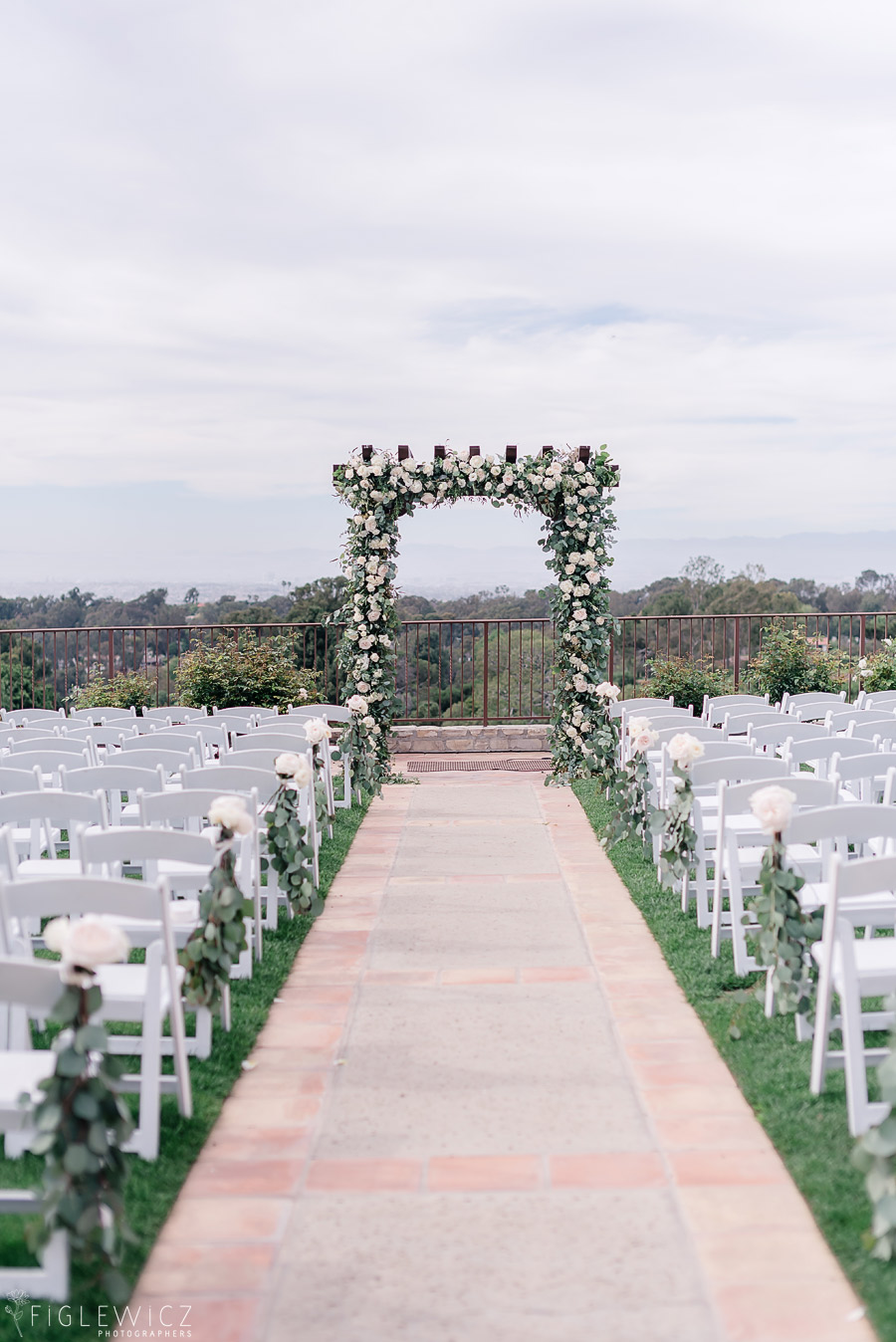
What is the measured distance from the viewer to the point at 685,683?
11.2 metres

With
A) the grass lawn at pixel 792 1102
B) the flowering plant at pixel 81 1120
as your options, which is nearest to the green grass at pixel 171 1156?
the flowering plant at pixel 81 1120

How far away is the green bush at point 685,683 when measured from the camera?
1120 centimetres

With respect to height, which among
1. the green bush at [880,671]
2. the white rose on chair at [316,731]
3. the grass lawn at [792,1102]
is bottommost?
the grass lawn at [792,1102]

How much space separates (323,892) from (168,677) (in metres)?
6.18

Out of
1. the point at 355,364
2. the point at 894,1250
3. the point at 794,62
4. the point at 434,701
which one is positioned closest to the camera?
the point at 894,1250

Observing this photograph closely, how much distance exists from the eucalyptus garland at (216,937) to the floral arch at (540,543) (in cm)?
572

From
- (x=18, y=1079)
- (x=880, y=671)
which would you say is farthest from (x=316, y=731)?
(x=880, y=671)

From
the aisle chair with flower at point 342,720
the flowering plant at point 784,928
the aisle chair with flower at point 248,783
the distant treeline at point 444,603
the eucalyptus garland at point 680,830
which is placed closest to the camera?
the flowering plant at point 784,928

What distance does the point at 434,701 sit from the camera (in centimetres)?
1213

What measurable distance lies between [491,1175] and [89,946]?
140 cm

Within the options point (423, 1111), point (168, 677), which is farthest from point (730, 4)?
point (423, 1111)

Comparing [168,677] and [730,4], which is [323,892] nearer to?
[168,677]

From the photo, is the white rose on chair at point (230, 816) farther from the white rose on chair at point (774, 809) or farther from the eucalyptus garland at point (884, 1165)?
the eucalyptus garland at point (884, 1165)

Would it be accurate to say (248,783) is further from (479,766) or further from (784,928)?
(479,766)
